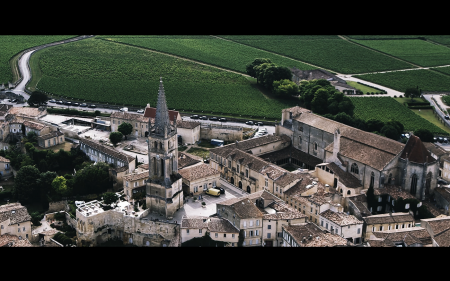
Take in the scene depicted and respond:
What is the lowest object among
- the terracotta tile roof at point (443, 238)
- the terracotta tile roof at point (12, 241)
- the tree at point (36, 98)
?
the terracotta tile roof at point (12, 241)

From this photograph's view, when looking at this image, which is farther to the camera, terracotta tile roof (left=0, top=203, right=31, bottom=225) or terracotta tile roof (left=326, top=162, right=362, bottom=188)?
terracotta tile roof (left=326, top=162, right=362, bottom=188)

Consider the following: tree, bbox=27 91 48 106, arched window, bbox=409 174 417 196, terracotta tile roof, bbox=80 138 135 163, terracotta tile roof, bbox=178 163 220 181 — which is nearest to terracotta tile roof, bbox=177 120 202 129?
terracotta tile roof, bbox=80 138 135 163

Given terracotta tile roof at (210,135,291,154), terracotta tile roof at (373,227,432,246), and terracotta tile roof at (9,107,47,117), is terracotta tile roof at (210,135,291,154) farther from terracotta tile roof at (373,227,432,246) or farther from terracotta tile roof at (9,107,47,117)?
terracotta tile roof at (9,107,47,117)

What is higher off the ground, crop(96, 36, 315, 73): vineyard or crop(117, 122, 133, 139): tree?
crop(96, 36, 315, 73): vineyard

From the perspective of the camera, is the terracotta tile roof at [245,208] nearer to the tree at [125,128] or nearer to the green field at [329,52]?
the tree at [125,128]

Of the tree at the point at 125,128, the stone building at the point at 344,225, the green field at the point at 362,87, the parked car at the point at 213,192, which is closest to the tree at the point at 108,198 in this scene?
the parked car at the point at 213,192

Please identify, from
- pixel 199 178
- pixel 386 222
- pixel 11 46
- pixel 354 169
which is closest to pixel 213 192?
pixel 199 178

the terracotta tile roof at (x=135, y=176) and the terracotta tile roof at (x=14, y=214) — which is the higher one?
the terracotta tile roof at (x=135, y=176)
